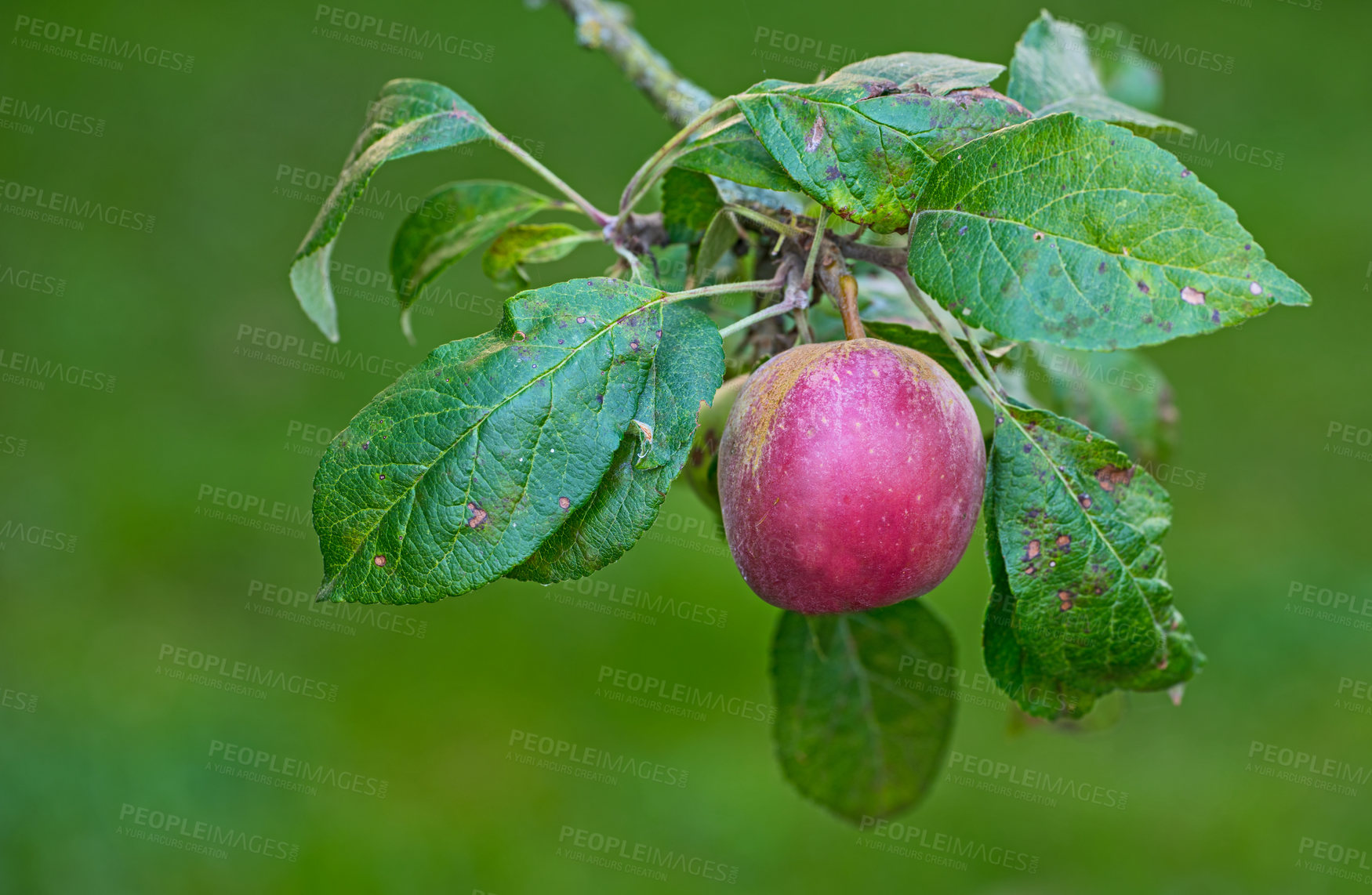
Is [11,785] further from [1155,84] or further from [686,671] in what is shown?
[1155,84]

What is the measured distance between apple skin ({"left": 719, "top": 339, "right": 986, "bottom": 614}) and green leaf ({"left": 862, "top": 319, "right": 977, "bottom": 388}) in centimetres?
16

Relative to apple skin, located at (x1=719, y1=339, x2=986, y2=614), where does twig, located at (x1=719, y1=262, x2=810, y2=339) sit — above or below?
above

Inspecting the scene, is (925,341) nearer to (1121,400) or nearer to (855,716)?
(855,716)

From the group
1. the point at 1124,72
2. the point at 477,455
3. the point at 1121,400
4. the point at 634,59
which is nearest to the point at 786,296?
the point at 477,455

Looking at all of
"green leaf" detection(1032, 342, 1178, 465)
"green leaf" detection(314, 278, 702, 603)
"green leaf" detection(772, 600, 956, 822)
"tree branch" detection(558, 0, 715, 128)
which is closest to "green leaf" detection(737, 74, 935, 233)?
"green leaf" detection(314, 278, 702, 603)

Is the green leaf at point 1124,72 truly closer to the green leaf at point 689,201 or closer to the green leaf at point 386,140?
the green leaf at point 689,201

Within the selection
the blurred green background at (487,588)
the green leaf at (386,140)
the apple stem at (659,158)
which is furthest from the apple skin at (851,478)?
the blurred green background at (487,588)

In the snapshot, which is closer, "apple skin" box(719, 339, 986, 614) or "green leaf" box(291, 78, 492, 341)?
"apple skin" box(719, 339, 986, 614)

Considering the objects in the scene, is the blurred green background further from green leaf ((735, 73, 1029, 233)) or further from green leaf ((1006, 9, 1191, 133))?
green leaf ((735, 73, 1029, 233))

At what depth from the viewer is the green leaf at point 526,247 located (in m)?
1.41

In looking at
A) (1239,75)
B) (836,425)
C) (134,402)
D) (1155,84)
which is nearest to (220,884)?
(134,402)

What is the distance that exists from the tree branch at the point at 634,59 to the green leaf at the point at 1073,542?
751 mm

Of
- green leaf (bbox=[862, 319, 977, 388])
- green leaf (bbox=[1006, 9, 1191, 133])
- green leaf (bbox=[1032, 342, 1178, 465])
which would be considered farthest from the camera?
green leaf (bbox=[1032, 342, 1178, 465])

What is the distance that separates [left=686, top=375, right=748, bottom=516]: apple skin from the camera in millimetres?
1272
